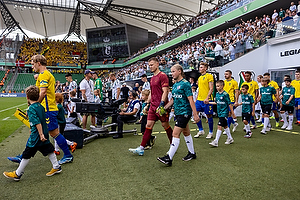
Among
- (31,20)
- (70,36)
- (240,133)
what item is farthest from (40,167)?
(70,36)

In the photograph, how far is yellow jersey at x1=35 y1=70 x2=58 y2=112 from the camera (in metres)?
3.40

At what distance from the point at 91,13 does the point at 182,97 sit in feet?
143

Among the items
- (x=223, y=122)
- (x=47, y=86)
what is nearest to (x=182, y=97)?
(x=223, y=122)

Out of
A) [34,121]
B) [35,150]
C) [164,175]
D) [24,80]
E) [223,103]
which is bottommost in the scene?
[164,175]

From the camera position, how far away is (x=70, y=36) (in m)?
55.0

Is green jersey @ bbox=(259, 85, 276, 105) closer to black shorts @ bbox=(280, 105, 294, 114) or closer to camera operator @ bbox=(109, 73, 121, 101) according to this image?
black shorts @ bbox=(280, 105, 294, 114)

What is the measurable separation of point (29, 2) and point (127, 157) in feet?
143

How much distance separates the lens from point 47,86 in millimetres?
3398

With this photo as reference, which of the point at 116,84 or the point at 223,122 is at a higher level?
the point at 116,84

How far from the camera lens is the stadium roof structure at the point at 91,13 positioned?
110 ft

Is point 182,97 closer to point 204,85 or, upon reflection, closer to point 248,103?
point 204,85

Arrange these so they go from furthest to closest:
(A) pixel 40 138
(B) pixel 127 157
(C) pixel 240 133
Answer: (C) pixel 240 133 → (B) pixel 127 157 → (A) pixel 40 138

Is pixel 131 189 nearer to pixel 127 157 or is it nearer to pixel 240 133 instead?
pixel 127 157

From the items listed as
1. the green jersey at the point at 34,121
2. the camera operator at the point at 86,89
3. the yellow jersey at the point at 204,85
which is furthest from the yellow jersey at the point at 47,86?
the yellow jersey at the point at 204,85
